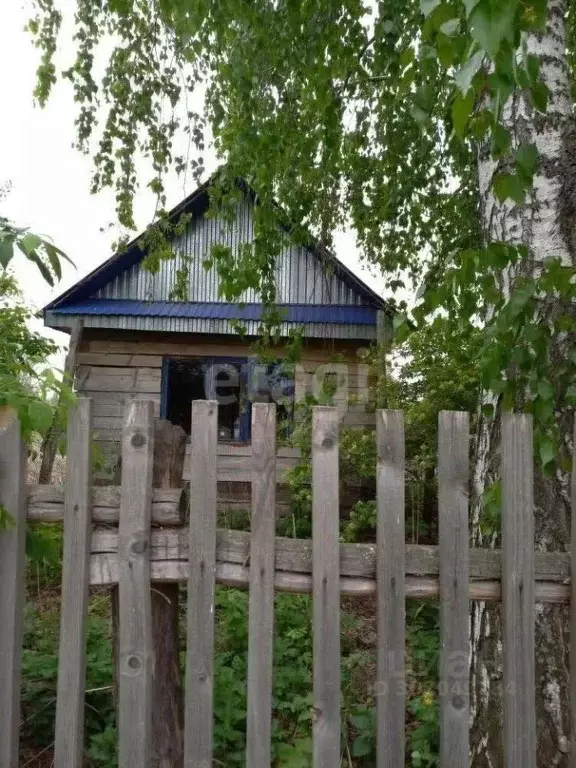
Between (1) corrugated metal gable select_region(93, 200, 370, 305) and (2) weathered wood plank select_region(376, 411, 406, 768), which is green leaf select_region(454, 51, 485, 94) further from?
(1) corrugated metal gable select_region(93, 200, 370, 305)

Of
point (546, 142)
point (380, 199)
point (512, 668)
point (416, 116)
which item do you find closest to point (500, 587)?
point (512, 668)

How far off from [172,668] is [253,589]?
1.78ft

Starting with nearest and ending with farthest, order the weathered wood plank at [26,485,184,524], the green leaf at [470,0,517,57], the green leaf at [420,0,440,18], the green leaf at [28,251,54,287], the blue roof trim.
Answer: the green leaf at [470,0,517,57]
the green leaf at [420,0,440,18]
the green leaf at [28,251,54,287]
the weathered wood plank at [26,485,184,524]
the blue roof trim

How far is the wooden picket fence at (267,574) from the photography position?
1.78 metres

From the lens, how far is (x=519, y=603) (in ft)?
5.82

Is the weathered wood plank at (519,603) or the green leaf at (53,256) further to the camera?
the weathered wood plank at (519,603)

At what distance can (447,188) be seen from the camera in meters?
6.26

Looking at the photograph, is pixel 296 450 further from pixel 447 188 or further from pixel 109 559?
pixel 109 559

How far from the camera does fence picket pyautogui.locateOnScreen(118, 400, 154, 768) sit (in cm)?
182

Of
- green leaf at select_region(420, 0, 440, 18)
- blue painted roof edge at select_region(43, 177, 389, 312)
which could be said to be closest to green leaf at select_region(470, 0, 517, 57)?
green leaf at select_region(420, 0, 440, 18)

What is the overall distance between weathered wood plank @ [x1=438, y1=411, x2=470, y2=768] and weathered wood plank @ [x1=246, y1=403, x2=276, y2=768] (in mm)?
487

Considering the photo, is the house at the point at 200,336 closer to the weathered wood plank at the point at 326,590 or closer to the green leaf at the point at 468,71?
the weathered wood plank at the point at 326,590

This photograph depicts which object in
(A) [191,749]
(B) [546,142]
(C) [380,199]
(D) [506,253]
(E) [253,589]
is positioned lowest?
(A) [191,749]

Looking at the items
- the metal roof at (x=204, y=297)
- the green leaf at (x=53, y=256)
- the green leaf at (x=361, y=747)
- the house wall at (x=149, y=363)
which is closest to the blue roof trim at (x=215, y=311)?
the metal roof at (x=204, y=297)
